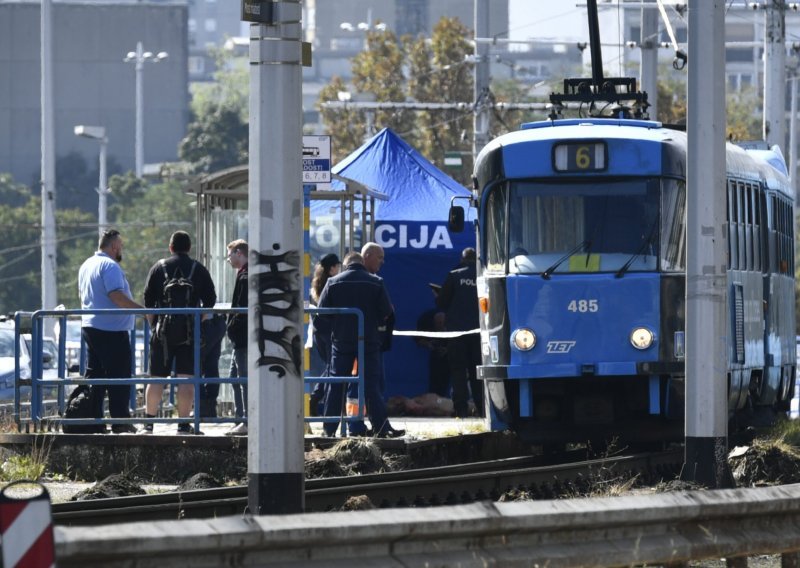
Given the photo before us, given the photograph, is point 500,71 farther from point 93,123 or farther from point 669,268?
point 669,268

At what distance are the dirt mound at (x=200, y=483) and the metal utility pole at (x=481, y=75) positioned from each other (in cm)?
2192

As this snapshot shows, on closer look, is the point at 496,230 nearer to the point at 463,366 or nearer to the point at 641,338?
the point at 641,338

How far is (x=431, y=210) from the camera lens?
24.4 metres

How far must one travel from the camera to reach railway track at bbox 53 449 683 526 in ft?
36.3

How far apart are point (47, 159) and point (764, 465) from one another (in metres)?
25.4

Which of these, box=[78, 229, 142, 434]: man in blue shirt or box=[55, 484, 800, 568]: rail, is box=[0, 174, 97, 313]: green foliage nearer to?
box=[78, 229, 142, 434]: man in blue shirt

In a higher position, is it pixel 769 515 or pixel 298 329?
pixel 298 329

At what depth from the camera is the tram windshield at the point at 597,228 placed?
600 inches

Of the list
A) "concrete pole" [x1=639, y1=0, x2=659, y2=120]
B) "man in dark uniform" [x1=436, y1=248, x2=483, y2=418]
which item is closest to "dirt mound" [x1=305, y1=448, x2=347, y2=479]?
"man in dark uniform" [x1=436, y1=248, x2=483, y2=418]

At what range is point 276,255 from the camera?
10.3 meters

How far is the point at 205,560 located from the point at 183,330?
9.24 metres

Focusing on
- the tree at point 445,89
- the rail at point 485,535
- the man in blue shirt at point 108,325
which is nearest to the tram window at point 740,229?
the man in blue shirt at point 108,325

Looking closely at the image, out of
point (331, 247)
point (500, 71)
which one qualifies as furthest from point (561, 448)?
point (500, 71)

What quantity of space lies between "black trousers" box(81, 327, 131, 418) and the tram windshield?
332 cm
